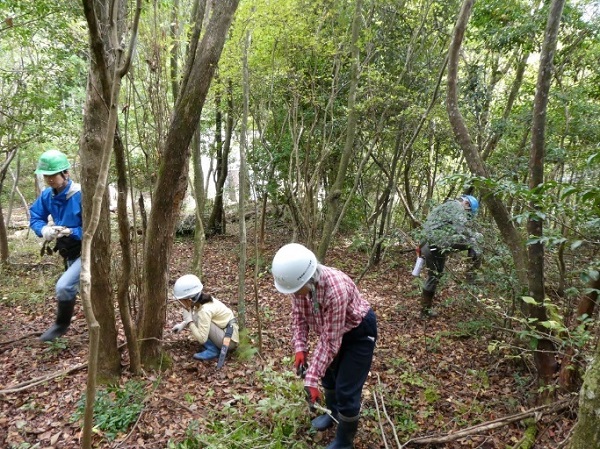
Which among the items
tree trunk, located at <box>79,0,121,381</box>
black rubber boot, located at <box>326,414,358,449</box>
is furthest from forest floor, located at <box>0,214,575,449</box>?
tree trunk, located at <box>79,0,121,381</box>

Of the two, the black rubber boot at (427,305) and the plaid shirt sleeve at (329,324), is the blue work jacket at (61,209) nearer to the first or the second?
the plaid shirt sleeve at (329,324)

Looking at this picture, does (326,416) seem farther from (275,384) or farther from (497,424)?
(497,424)

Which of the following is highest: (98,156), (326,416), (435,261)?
(98,156)

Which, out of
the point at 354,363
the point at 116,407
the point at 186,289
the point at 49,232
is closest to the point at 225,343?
the point at 186,289

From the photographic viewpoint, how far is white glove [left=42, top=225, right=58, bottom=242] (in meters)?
4.05

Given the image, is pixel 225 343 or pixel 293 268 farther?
pixel 225 343

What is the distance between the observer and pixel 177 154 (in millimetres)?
3584

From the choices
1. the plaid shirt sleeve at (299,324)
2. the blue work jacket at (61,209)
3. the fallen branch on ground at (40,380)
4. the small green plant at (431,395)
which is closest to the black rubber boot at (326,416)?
the plaid shirt sleeve at (299,324)

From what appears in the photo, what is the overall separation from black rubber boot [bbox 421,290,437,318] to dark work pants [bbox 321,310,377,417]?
3486mm

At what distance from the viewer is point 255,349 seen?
4910 millimetres

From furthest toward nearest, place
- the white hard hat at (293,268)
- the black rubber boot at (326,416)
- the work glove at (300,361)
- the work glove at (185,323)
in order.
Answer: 1. the work glove at (185,323)
2. the black rubber boot at (326,416)
3. the work glove at (300,361)
4. the white hard hat at (293,268)

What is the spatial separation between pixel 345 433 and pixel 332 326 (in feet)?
3.42

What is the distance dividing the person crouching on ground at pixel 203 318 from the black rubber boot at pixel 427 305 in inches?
128

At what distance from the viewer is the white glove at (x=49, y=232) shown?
4.05 m
